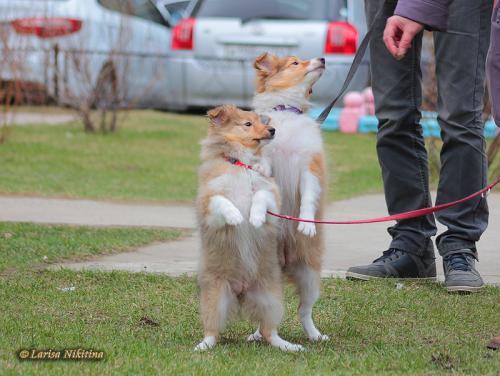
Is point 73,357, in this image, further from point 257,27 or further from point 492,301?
point 257,27

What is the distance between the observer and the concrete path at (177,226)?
6.16m

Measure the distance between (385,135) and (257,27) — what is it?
8426 millimetres

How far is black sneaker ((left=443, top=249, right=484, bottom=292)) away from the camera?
5.37 m

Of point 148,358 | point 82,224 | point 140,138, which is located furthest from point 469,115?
point 140,138

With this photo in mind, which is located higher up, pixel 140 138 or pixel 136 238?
pixel 136 238

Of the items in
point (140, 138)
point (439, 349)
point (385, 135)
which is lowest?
point (140, 138)

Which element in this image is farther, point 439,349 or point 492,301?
point 492,301

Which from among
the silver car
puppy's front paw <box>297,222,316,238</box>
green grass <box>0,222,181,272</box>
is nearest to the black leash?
puppy's front paw <box>297,222,316,238</box>

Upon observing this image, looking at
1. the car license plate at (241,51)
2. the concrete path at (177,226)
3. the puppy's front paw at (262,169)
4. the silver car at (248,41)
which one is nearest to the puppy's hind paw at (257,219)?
the puppy's front paw at (262,169)

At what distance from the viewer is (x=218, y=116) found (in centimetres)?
438

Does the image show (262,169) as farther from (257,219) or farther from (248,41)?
(248,41)

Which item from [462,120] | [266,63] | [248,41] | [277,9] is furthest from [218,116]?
[277,9]

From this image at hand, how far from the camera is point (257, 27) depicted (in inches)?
551

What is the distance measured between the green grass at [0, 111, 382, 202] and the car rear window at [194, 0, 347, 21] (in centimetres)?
166
